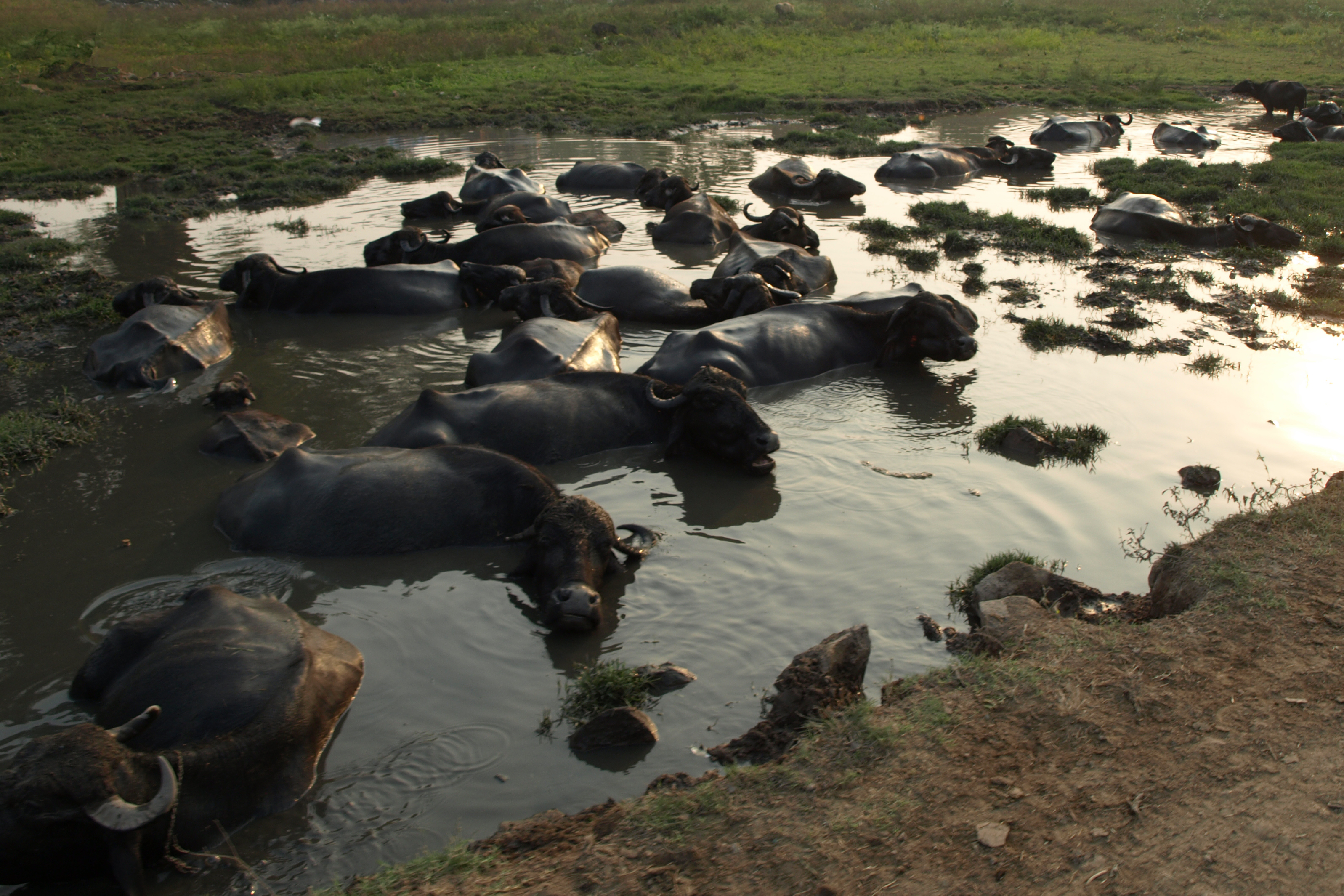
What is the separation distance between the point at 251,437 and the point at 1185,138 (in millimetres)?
22736

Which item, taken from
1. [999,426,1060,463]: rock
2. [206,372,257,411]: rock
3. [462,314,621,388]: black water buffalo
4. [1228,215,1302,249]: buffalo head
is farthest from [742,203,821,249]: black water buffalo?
[206,372,257,411]: rock

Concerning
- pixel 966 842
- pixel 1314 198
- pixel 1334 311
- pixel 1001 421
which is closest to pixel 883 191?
pixel 1314 198

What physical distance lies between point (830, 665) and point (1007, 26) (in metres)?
46.7

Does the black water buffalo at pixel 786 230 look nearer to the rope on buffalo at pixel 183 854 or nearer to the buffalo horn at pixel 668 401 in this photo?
the buffalo horn at pixel 668 401

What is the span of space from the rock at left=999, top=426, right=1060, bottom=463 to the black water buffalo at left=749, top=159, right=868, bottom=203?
1054cm

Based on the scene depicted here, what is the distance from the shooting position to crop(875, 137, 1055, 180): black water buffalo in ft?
62.0

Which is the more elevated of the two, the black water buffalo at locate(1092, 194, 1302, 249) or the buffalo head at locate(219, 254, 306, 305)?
the black water buffalo at locate(1092, 194, 1302, 249)

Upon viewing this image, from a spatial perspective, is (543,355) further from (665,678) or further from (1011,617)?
(1011,617)

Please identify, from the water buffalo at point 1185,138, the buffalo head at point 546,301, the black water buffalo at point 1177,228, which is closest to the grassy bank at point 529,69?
the water buffalo at point 1185,138

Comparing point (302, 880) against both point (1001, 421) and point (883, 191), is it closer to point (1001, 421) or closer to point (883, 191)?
point (1001, 421)

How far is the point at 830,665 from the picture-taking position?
470cm

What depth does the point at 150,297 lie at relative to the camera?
1048 centimetres

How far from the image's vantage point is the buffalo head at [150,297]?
10.5 meters

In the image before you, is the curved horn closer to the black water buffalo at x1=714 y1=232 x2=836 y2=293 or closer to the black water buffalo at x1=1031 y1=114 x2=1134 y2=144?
the black water buffalo at x1=714 y1=232 x2=836 y2=293
